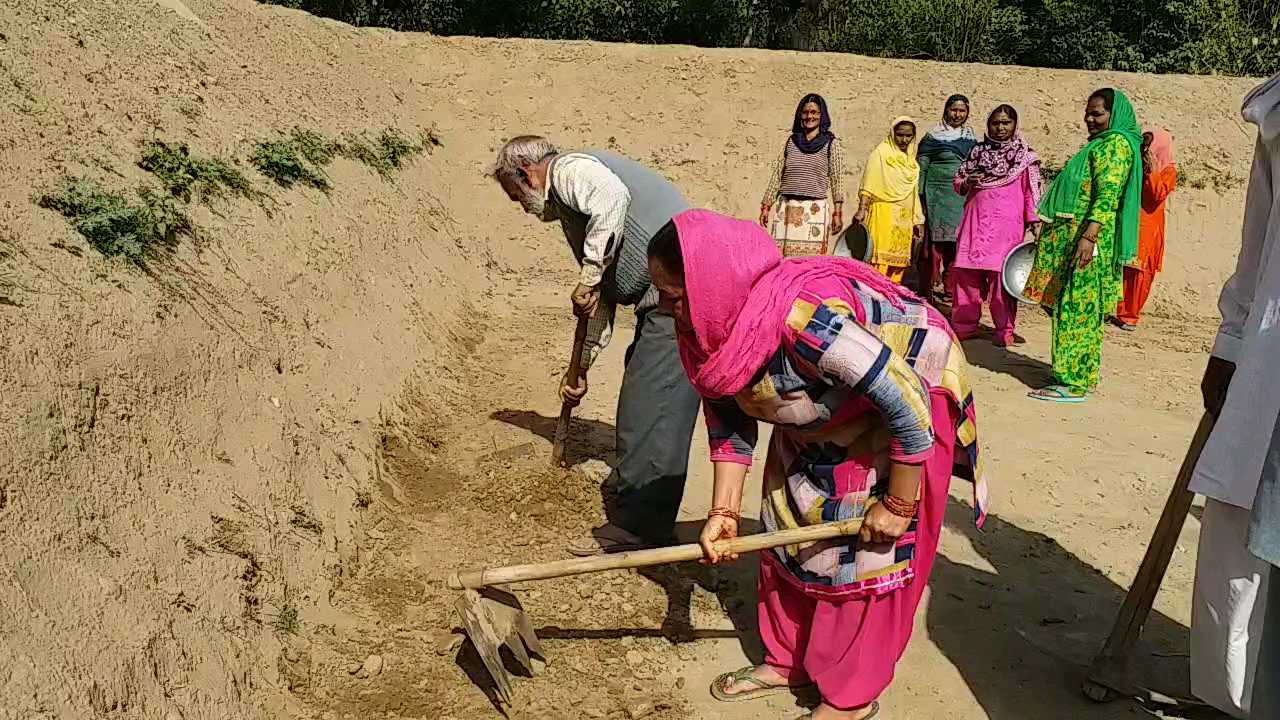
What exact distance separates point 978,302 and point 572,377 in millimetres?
4380

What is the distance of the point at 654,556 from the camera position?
2.50m

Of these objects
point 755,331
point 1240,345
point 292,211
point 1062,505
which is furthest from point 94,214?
point 1062,505

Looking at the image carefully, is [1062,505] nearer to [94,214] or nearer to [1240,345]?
[1240,345]

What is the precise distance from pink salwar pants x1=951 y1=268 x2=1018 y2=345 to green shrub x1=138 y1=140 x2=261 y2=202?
5.10 m

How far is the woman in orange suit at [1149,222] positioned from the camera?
7.45 metres

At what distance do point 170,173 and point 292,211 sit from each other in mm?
831

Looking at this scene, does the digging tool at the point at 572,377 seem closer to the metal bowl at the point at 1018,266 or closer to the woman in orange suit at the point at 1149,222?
the metal bowl at the point at 1018,266

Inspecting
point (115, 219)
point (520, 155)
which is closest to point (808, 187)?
point (520, 155)

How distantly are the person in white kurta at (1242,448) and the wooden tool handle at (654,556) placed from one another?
813 mm

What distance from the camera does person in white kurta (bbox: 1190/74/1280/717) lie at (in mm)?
1996

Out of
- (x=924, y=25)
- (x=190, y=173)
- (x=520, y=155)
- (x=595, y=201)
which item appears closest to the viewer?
(x=595, y=201)

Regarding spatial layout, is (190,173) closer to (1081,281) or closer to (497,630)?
(497,630)

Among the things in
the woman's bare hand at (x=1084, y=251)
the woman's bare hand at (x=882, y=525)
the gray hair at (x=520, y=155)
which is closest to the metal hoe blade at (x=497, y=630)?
the woman's bare hand at (x=882, y=525)

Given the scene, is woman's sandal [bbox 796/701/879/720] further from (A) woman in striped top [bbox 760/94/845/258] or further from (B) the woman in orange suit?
(B) the woman in orange suit
